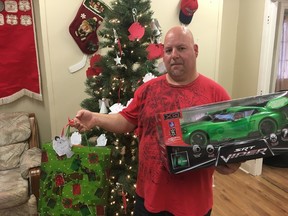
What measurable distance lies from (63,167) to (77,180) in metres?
0.12

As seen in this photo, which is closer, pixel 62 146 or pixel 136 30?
pixel 62 146

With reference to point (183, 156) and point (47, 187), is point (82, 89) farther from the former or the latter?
point (183, 156)

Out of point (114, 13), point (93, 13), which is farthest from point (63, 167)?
point (93, 13)

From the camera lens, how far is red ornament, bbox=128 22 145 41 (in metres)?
1.87

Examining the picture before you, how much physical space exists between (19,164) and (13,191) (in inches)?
20.3

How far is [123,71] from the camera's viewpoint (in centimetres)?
200

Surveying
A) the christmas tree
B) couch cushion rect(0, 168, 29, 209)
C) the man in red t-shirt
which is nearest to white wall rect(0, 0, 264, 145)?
couch cushion rect(0, 168, 29, 209)

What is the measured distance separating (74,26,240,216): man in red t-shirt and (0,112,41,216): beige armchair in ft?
4.54

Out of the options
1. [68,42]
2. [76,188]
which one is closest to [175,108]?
[76,188]

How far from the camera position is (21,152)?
2.71m

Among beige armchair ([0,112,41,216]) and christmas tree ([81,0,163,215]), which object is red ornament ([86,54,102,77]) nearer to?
christmas tree ([81,0,163,215])

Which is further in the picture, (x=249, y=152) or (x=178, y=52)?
(x=178, y=52)

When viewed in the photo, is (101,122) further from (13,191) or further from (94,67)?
(13,191)

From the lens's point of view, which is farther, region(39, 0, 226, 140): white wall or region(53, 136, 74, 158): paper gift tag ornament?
region(39, 0, 226, 140): white wall
